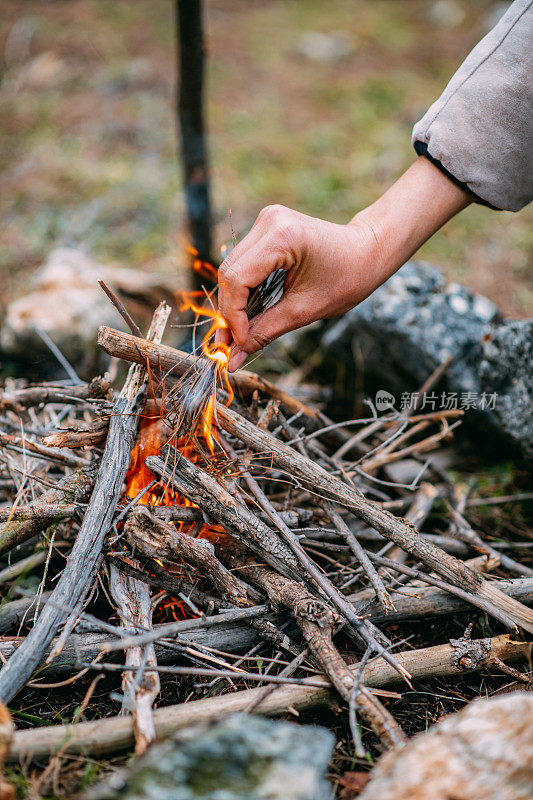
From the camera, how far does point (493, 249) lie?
6.05 meters

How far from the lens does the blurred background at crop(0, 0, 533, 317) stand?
19.8 feet

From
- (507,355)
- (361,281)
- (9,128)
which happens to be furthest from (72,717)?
(9,128)

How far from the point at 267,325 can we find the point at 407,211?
0.83m

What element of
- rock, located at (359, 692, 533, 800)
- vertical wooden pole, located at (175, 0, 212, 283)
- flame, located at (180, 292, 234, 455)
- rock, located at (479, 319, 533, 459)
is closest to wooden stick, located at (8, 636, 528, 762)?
rock, located at (359, 692, 533, 800)

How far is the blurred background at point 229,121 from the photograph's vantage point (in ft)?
19.8

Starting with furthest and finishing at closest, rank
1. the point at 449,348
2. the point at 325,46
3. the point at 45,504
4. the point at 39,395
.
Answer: the point at 325,46
the point at 449,348
the point at 39,395
the point at 45,504

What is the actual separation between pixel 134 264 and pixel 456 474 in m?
3.89

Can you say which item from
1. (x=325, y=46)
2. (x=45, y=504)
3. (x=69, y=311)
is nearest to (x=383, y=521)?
(x=45, y=504)

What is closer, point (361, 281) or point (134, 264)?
point (361, 281)

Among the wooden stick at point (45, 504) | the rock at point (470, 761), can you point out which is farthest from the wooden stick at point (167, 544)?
the rock at point (470, 761)

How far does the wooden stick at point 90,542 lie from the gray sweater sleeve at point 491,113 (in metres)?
1.68

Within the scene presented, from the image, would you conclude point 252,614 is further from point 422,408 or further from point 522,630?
point 422,408

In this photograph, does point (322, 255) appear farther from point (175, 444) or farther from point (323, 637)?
point (323, 637)

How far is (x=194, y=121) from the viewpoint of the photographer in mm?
4082
